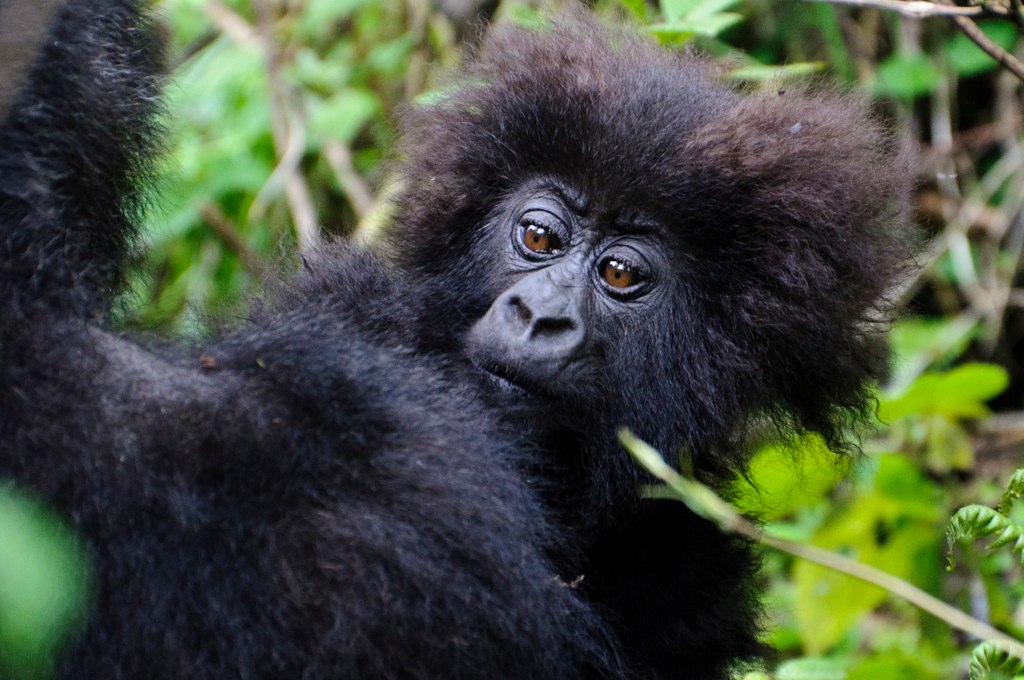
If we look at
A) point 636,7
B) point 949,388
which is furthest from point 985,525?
point 636,7

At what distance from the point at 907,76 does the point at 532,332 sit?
10.2ft

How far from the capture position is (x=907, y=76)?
188 inches

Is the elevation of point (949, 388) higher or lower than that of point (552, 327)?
higher

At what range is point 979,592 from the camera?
11.4ft

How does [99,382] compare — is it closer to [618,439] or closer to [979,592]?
[618,439]

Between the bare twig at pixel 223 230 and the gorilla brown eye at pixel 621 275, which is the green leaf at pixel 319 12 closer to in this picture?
the bare twig at pixel 223 230

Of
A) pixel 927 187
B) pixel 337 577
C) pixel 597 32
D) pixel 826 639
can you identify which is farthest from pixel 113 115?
pixel 927 187

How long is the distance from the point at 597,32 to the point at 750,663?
5.09 ft

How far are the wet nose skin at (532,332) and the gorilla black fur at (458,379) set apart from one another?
22mm

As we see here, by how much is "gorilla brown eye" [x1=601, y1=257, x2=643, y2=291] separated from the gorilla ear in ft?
0.55

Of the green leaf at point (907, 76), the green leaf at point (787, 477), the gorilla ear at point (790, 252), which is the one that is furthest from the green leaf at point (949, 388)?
the green leaf at point (907, 76)

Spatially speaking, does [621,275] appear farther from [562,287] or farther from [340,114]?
[340,114]

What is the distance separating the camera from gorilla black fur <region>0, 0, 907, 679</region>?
1583 millimetres

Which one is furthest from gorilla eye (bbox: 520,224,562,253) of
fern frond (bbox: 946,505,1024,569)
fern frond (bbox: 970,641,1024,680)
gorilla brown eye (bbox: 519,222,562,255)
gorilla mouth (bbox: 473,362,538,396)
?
fern frond (bbox: 970,641,1024,680)
